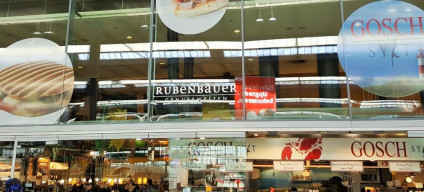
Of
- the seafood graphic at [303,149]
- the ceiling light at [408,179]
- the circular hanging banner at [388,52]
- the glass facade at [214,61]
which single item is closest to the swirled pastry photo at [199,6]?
the glass facade at [214,61]

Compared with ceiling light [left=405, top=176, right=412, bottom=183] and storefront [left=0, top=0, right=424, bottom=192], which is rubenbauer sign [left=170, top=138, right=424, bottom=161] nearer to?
storefront [left=0, top=0, right=424, bottom=192]

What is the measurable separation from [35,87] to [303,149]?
7168 millimetres

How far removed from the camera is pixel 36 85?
9406mm

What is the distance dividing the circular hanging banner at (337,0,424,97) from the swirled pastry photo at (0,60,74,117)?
6.78 m

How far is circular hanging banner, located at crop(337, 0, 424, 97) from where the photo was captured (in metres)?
7.95

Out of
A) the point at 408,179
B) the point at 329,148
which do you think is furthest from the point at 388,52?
the point at 408,179

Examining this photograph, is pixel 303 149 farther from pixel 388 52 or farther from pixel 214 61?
pixel 214 61

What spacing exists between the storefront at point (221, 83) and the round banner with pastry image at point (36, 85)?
1.2 inches

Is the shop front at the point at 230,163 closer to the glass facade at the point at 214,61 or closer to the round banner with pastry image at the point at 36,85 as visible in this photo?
the round banner with pastry image at the point at 36,85

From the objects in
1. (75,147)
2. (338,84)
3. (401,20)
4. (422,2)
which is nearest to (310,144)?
(338,84)

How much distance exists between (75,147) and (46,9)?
177 inches

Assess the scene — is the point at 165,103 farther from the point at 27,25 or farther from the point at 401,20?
the point at 401,20

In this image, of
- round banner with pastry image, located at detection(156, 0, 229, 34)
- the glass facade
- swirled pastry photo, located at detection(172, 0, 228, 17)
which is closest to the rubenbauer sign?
the glass facade

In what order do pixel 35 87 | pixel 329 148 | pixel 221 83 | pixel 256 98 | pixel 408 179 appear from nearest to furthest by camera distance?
pixel 256 98, pixel 221 83, pixel 35 87, pixel 329 148, pixel 408 179
